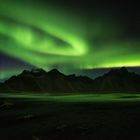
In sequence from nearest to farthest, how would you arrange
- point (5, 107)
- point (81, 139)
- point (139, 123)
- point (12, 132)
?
point (81, 139), point (12, 132), point (139, 123), point (5, 107)

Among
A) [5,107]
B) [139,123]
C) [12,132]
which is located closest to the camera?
[12,132]

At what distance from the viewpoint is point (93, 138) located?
28297 mm

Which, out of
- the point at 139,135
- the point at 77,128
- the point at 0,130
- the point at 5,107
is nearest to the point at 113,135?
the point at 139,135

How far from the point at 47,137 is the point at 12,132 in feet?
22.3

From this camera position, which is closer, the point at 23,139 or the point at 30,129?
the point at 23,139

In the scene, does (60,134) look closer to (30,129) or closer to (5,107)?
(30,129)

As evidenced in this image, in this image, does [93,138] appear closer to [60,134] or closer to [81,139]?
[81,139]

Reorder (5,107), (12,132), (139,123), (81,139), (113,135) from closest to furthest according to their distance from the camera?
(81,139), (113,135), (12,132), (139,123), (5,107)

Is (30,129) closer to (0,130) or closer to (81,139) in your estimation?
(0,130)

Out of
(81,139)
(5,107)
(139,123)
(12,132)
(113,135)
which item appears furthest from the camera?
(5,107)

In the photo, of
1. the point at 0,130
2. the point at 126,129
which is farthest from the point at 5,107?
the point at 126,129

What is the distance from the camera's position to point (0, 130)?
113ft

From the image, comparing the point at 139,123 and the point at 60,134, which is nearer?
the point at 60,134

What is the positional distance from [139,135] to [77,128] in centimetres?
920
